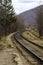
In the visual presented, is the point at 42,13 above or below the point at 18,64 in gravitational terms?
below

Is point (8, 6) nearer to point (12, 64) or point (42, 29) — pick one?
point (42, 29)

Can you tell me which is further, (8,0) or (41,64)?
(8,0)

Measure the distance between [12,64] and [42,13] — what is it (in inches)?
2667

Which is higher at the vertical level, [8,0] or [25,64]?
[25,64]

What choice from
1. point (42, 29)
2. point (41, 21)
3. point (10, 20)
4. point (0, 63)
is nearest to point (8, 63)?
point (0, 63)

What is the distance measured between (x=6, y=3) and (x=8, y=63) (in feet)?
292

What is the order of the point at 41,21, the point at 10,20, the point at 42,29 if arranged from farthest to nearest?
1. the point at 10,20
2. the point at 41,21
3. the point at 42,29

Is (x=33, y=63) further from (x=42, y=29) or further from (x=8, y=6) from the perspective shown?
(x=8, y=6)

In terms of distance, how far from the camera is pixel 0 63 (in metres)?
17.3

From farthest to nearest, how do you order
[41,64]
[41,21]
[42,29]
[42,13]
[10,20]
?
[10,20]
[42,13]
[41,21]
[42,29]
[41,64]

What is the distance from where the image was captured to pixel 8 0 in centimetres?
10681

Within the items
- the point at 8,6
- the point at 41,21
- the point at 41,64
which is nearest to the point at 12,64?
the point at 41,64

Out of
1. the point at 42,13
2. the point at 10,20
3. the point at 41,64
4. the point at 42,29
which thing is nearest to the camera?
the point at 41,64

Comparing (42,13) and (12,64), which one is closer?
(12,64)
